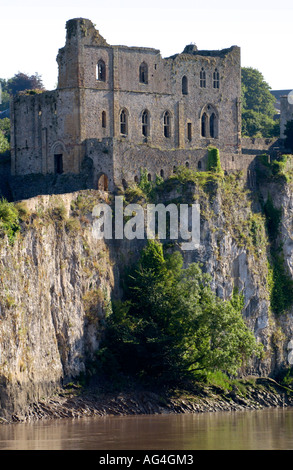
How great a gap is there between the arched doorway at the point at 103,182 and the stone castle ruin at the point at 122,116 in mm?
59

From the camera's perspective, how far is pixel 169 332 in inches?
3487

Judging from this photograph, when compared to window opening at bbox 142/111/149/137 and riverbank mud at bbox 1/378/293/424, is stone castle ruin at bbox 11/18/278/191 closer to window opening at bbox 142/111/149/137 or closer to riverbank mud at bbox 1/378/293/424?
window opening at bbox 142/111/149/137

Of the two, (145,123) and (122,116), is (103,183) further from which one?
(145,123)

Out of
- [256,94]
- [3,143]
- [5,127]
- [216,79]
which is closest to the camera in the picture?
[216,79]

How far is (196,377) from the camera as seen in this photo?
90.8m

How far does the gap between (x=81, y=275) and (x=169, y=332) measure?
5785 millimetres

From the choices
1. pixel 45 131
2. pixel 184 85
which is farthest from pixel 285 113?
pixel 45 131

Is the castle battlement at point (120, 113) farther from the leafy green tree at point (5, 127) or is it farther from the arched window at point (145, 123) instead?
the leafy green tree at point (5, 127)

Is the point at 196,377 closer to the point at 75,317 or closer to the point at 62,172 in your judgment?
the point at 75,317

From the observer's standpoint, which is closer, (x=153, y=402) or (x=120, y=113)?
(x=153, y=402)

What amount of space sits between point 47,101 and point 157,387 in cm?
1942

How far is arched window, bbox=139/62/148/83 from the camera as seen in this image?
9831 cm

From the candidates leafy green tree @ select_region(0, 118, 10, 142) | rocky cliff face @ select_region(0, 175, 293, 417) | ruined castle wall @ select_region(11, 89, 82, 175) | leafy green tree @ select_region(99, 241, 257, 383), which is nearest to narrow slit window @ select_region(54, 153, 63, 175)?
ruined castle wall @ select_region(11, 89, 82, 175)

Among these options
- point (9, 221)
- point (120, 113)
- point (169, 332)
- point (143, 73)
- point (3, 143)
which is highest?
point (143, 73)
